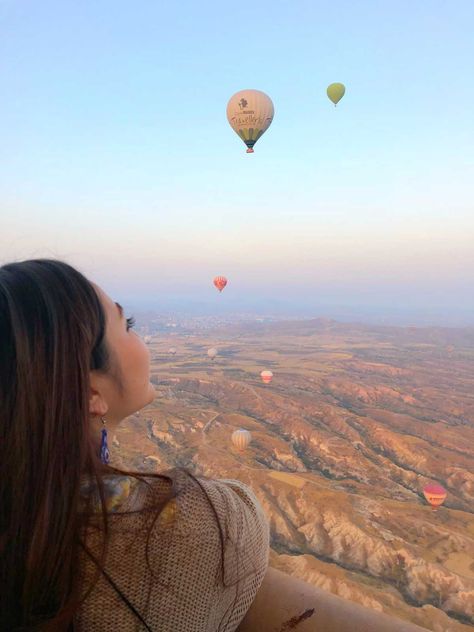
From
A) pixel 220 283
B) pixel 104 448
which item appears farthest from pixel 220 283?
pixel 104 448

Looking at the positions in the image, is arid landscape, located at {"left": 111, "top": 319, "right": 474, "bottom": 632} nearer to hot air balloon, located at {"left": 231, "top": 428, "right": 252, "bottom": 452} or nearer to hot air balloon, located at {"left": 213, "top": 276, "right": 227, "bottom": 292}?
hot air balloon, located at {"left": 231, "top": 428, "right": 252, "bottom": 452}

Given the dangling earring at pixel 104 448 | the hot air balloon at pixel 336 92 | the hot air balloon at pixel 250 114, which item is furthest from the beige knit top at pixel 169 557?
the hot air balloon at pixel 336 92

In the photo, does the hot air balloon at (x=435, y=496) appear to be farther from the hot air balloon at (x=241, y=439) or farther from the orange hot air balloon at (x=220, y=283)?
the orange hot air balloon at (x=220, y=283)

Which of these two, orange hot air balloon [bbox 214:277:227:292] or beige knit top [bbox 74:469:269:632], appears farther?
orange hot air balloon [bbox 214:277:227:292]

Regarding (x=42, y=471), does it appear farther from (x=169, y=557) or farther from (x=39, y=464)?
(x=169, y=557)

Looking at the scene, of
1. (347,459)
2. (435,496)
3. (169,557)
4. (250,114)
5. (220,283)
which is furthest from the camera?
(220,283)

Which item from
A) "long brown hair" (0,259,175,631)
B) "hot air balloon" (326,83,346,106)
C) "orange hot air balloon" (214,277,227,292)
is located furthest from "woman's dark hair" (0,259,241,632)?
"orange hot air balloon" (214,277,227,292)
